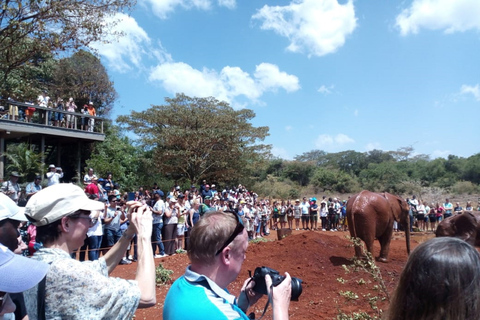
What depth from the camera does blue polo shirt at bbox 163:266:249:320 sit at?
5.62ft

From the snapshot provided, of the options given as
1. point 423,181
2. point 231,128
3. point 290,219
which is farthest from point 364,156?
point 290,219

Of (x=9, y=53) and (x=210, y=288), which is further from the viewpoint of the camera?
(x=9, y=53)

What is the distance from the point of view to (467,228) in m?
6.82

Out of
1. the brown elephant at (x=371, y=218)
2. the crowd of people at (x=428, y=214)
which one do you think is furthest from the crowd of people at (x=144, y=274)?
the crowd of people at (x=428, y=214)

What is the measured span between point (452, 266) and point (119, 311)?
1485 mm

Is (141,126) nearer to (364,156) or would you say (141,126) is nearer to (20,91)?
(20,91)

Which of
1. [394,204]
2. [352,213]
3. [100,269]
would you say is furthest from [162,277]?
[394,204]

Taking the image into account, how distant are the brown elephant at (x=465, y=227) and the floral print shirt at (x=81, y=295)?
21.9 ft

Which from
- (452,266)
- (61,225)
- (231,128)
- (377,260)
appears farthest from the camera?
(231,128)

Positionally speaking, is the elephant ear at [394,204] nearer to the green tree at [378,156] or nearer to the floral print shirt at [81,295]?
the floral print shirt at [81,295]

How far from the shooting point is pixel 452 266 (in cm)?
144

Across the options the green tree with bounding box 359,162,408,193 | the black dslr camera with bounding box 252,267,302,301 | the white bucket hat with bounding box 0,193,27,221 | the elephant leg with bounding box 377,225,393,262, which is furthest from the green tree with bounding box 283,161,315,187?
the black dslr camera with bounding box 252,267,302,301

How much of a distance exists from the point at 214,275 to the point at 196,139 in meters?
24.5

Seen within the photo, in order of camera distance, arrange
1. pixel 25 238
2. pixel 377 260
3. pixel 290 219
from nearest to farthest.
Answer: pixel 25 238
pixel 377 260
pixel 290 219
